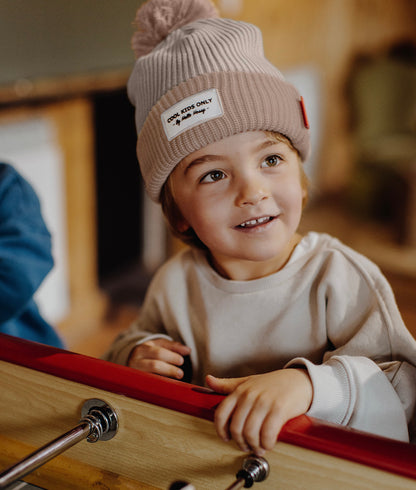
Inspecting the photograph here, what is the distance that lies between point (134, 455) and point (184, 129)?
15.8 inches

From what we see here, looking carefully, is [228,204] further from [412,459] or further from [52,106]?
[52,106]

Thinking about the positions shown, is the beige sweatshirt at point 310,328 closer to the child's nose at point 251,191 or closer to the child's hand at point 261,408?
the child's hand at point 261,408

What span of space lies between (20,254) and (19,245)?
2 cm

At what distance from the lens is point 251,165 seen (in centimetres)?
75

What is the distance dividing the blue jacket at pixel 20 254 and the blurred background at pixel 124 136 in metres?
0.64

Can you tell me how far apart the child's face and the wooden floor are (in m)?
1.00

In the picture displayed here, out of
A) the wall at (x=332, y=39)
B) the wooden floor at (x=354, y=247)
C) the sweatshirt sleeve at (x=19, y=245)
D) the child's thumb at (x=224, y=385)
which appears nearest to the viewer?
the child's thumb at (x=224, y=385)

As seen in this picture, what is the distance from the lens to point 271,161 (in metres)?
0.78

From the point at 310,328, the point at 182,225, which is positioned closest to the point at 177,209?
the point at 182,225

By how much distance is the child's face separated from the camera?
2.46 feet

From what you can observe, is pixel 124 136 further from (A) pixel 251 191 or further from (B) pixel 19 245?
(A) pixel 251 191

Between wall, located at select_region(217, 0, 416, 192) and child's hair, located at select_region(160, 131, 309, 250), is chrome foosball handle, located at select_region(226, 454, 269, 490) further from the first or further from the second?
wall, located at select_region(217, 0, 416, 192)

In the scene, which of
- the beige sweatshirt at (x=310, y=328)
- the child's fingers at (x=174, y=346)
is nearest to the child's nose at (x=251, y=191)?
the beige sweatshirt at (x=310, y=328)

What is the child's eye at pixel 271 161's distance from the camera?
2.55 ft
